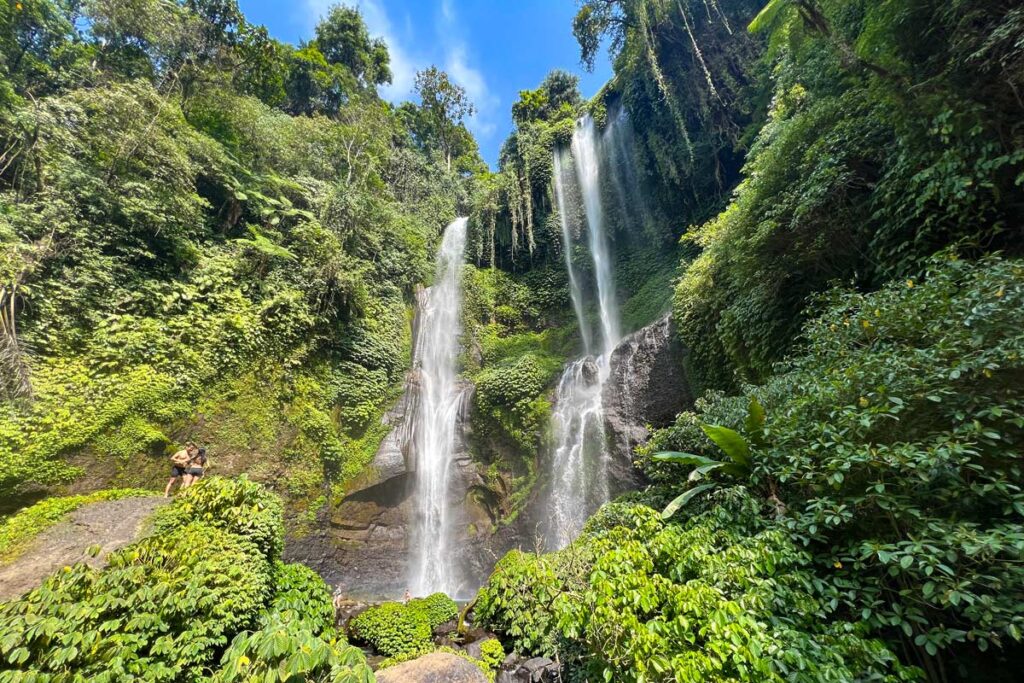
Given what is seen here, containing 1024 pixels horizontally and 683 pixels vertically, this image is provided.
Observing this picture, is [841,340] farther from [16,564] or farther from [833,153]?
[16,564]

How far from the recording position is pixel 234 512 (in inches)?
209

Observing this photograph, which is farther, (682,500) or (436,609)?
(436,609)

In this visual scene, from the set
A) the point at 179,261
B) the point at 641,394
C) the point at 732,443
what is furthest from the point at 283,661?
the point at 179,261

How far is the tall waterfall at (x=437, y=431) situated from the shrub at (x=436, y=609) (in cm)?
365

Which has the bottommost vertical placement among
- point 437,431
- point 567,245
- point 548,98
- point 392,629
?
point 392,629

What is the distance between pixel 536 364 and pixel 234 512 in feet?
28.9

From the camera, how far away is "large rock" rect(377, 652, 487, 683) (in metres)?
4.06

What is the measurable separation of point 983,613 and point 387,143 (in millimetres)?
22272

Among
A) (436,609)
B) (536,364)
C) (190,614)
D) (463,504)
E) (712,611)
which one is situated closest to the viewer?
(712,611)

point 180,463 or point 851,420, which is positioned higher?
point 851,420

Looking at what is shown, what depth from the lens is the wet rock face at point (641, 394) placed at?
31.1 feet

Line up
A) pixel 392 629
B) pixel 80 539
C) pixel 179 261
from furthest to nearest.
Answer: pixel 179 261 < pixel 392 629 < pixel 80 539

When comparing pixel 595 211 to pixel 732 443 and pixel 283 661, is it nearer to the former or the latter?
pixel 732 443

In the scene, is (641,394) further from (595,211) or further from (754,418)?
(595,211)
